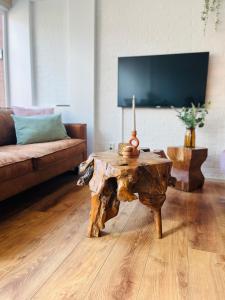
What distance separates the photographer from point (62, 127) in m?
2.83

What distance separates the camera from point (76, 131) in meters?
2.94

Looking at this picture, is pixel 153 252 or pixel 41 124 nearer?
pixel 153 252

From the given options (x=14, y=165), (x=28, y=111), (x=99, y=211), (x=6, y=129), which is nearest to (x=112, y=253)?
(x=99, y=211)

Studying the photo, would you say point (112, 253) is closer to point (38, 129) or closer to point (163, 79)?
point (38, 129)

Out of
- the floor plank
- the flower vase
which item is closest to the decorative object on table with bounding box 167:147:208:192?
the flower vase

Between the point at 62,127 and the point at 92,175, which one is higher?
the point at 62,127

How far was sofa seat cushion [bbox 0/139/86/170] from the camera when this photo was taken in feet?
6.63

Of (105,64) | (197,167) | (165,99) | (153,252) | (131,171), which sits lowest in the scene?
(153,252)

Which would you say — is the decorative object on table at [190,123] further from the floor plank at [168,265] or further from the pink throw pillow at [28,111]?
the pink throw pillow at [28,111]

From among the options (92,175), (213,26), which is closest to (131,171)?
(92,175)

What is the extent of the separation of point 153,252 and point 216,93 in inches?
83.2

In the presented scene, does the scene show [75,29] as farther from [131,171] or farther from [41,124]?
[131,171]

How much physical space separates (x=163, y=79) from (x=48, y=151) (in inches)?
65.6

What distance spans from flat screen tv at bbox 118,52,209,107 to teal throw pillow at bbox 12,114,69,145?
93cm
